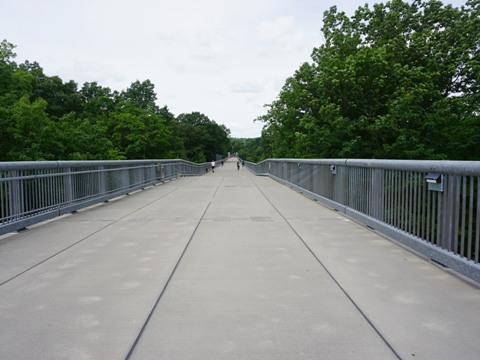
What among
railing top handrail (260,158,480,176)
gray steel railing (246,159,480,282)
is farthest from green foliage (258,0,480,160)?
railing top handrail (260,158,480,176)

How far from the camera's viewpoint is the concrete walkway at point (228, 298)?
9.05 ft

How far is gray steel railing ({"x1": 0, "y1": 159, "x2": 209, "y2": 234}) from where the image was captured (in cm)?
668

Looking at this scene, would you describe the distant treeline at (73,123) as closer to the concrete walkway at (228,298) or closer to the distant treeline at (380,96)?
the distant treeline at (380,96)

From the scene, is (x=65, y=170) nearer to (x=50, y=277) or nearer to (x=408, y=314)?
(x=50, y=277)

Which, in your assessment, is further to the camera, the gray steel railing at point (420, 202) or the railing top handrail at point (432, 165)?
the gray steel railing at point (420, 202)

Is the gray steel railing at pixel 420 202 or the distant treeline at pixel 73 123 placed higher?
the distant treeline at pixel 73 123

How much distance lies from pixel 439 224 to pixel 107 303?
377 cm

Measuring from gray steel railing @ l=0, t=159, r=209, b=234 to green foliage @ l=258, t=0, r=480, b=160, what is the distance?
15.9 meters

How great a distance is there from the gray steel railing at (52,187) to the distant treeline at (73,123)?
1552 cm

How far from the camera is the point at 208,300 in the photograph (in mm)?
3617

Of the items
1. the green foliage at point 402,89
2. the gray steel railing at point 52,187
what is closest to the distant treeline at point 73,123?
the gray steel railing at point 52,187

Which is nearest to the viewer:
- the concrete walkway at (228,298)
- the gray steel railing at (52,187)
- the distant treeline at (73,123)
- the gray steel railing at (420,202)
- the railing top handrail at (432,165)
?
the concrete walkway at (228,298)

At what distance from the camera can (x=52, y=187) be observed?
8.20 m

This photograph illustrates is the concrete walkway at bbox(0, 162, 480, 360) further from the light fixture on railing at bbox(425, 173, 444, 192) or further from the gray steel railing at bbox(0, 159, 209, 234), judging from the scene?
the light fixture on railing at bbox(425, 173, 444, 192)
